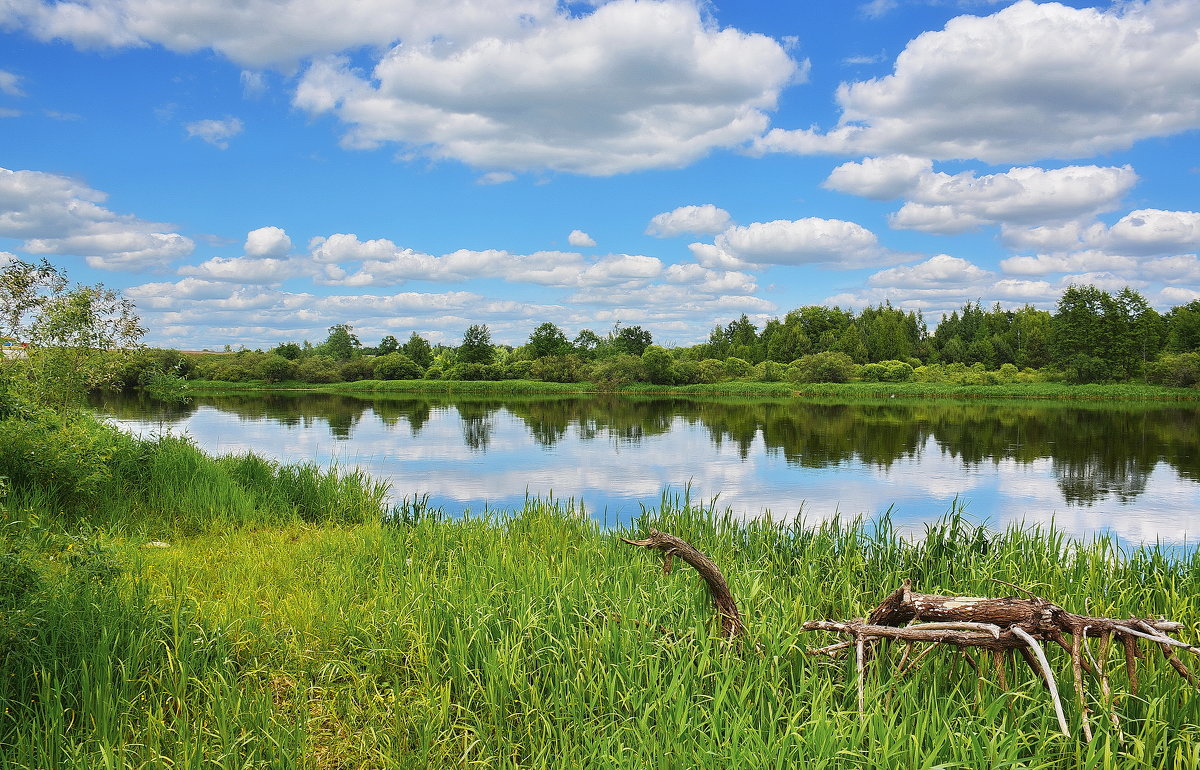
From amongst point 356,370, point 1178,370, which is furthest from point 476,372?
point 1178,370

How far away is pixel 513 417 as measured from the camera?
40.8 m

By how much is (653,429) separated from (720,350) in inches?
2227

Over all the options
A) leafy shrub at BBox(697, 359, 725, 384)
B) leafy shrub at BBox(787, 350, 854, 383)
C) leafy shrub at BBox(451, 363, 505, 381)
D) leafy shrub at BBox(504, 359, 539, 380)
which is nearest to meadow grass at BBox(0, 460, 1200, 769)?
leafy shrub at BBox(787, 350, 854, 383)

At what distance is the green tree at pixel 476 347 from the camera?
3302 inches

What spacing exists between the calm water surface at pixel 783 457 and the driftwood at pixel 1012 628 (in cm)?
458

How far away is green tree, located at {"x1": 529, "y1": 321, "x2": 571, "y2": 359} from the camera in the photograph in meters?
84.1

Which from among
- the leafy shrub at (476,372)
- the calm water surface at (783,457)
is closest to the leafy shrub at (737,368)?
the leafy shrub at (476,372)

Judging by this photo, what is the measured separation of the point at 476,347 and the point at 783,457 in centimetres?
6456

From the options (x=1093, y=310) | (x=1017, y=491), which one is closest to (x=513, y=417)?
(x=1017, y=491)

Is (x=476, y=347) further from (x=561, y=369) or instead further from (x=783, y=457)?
(x=783, y=457)

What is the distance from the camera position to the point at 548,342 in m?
85.0

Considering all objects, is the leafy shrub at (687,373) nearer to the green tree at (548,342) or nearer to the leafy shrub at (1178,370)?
the green tree at (548,342)

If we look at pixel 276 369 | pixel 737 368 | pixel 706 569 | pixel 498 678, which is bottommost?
pixel 498 678


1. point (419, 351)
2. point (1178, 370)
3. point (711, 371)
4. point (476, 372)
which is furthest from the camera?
point (419, 351)
